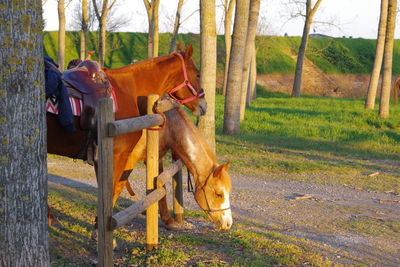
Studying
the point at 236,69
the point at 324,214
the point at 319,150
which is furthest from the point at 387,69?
the point at 324,214

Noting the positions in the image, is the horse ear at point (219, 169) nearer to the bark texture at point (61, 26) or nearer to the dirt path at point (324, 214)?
the dirt path at point (324, 214)

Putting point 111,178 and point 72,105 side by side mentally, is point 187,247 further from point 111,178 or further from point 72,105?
point 72,105

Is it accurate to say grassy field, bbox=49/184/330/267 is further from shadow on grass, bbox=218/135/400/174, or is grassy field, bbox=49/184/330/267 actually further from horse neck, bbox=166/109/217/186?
shadow on grass, bbox=218/135/400/174

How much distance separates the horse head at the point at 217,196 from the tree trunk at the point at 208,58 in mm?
4028

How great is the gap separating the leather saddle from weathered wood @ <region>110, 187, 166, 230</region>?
87 cm

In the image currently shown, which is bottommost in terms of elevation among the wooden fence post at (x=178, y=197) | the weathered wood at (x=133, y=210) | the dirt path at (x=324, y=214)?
the dirt path at (x=324, y=214)

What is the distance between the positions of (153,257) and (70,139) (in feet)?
4.69

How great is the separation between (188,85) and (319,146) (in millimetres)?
8517

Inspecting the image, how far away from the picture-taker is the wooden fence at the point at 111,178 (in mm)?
4008

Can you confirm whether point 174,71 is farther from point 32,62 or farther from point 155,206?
point 32,62

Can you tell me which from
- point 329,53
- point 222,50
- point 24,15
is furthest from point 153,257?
point 329,53

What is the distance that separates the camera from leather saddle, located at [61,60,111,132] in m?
5.00

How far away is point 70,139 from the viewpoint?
5094mm

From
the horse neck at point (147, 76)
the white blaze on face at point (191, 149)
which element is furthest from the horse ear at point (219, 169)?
the horse neck at point (147, 76)
